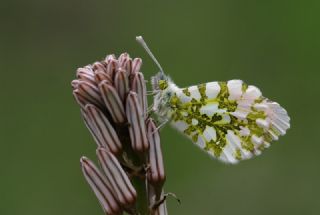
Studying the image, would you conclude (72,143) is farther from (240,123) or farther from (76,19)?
(240,123)

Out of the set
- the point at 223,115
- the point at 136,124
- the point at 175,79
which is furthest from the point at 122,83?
the point at 175,79

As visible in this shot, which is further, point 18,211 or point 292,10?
point 292,10

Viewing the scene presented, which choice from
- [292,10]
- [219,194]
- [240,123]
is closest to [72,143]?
[219,194]

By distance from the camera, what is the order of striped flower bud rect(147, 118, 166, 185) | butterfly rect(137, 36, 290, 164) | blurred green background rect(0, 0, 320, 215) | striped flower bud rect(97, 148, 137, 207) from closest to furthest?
striped flower bud rect(97, 148, 137, 207) → striped flower bud rect(147, 118, 166, 185) → butterfly rect(137, 36, 290, 164) → blurred green background rect(0, 0, 320, 215)

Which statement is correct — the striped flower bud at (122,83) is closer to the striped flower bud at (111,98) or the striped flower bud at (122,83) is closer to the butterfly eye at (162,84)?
the striped flower bud at (111,98)

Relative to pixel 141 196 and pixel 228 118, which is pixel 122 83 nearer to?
pixel 141 196

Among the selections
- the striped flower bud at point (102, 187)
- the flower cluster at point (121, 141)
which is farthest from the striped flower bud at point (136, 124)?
the striped flower bud at point (102, 187)

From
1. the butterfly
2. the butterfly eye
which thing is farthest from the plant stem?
the butterfly eye

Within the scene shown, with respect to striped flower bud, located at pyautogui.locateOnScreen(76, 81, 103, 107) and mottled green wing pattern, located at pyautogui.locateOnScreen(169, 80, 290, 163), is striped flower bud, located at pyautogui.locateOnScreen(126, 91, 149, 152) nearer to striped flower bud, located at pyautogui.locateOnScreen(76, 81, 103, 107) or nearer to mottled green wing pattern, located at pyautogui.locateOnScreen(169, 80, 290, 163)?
striped flower bud, located at pyautogui.locateOnScreen(76, 81, 103, 107)

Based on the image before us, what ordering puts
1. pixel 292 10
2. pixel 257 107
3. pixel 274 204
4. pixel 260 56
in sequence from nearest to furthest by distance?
pixel 257 107 → pixel 274 204 → pixel 260 56 → pixel 292 10
